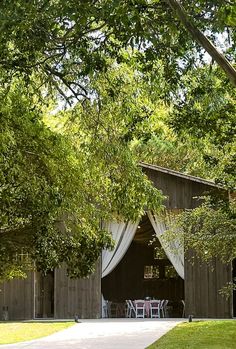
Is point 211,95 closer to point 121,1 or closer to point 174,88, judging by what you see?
point 174,88

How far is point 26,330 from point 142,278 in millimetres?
9524

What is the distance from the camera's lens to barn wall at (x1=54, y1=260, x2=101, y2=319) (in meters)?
17.4

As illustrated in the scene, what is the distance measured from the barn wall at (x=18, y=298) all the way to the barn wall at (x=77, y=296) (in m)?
0.84

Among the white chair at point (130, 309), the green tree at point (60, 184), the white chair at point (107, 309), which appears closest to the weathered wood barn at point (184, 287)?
the white chair at point (107, 309)

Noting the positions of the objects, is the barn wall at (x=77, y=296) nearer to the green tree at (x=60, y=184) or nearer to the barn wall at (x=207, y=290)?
the barn wall at (x=207, y=290)

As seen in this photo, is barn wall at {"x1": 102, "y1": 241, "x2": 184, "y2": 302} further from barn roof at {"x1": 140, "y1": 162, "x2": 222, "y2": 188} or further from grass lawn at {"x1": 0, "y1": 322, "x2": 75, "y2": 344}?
grass lawn at {"x1": 0, "y1": 322, "x2": 75, "y2": 344}

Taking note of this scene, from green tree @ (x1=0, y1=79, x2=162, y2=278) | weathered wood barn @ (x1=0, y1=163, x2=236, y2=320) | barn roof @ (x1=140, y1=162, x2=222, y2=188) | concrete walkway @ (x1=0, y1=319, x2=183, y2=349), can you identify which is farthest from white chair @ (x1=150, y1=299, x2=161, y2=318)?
green tree @ (x1=0, y1=79, x2=162, y2=278)

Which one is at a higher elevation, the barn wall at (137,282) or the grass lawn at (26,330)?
the barn wall at (137,282)

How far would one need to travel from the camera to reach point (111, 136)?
26.1ft

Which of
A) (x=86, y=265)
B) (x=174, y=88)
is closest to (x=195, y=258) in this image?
(x=86, y=265)

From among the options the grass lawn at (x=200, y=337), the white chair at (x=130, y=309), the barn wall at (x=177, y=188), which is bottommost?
the white chair at (x=130, y=309)

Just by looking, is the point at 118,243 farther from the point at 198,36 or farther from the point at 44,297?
the point at 198,36

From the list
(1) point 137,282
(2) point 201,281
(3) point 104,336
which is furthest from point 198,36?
(1) point 137,282

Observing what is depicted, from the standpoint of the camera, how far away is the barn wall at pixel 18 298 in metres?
Result: 17.7
